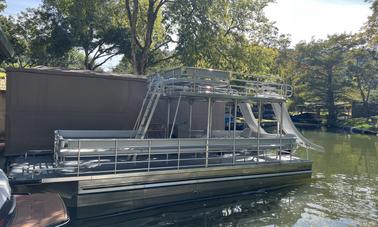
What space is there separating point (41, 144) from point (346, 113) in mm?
52744

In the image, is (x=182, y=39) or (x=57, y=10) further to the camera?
(x=57, y=10)

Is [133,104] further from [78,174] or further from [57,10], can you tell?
[57,10]

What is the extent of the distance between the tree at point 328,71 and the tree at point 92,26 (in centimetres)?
2864

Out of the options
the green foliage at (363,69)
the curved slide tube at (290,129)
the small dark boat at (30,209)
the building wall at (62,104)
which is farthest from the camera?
the green foliage at (363,69)

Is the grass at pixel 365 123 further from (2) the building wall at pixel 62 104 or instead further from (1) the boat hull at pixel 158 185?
(2) the building wall at pixel 62 104

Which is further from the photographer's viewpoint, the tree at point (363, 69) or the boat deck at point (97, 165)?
the tree at point (363, 69)

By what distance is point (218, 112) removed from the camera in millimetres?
16359

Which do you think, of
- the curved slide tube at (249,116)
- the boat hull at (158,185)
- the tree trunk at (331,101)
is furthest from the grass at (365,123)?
the boat hull at (158,185)

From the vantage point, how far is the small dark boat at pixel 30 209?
6.07m

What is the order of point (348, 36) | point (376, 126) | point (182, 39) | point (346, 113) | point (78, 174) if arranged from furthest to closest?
point (346, 113)
point (348, 36)
point (376, 126)
point (182, 39)
point (78, 174)

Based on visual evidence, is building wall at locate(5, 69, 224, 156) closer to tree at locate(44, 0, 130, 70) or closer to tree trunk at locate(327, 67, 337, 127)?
tree at locate(44, 0, 130, 70)

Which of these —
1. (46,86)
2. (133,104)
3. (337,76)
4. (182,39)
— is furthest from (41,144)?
(337,76)

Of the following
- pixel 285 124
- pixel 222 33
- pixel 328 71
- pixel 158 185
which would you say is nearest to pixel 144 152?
pixel 158 185

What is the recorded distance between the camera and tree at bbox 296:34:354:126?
4625 cm
